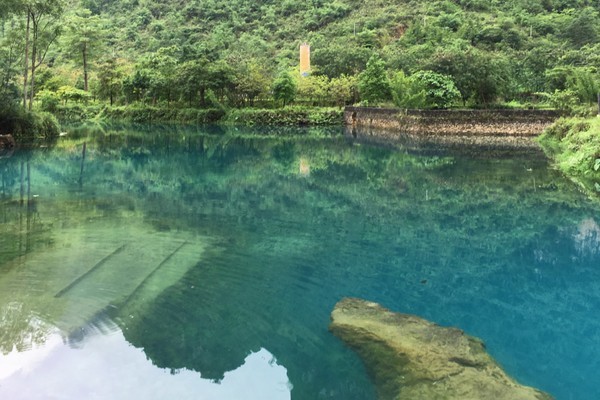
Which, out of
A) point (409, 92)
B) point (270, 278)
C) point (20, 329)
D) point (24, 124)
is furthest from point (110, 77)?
point (20, 329)

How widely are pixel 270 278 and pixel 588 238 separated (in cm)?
594

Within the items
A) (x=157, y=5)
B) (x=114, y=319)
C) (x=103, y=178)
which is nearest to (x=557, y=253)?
(x=114, y=319)

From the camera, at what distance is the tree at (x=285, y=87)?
44562 millimetres

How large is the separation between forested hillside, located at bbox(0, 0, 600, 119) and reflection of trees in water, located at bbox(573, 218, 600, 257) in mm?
19163

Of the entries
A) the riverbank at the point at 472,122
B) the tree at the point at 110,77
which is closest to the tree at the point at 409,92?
the riverbank at the point at 472,122

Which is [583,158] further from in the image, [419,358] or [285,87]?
[285,87]

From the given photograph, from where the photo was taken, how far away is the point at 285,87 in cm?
4475

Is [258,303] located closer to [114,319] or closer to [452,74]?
[114,319]

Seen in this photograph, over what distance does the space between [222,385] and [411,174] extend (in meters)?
13.8

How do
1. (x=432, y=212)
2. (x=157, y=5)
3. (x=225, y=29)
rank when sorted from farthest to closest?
(x=157, y=5) → (x=225, y=29) → (x=432, y=212)

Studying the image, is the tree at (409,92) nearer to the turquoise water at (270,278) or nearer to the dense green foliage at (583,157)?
the dense green foliage at (583,157)

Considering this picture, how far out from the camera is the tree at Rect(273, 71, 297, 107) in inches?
1754

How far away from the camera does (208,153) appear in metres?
24.4

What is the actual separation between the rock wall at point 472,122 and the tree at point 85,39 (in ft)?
116
